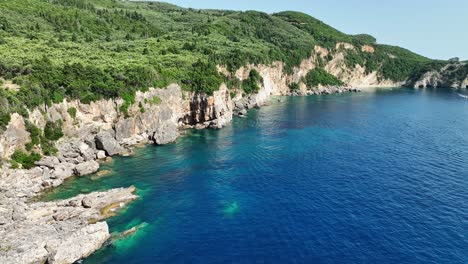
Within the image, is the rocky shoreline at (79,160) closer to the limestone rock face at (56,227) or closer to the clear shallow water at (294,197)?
the limestone rock face at (56,227)

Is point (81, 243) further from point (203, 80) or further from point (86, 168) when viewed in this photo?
point (203, 80)

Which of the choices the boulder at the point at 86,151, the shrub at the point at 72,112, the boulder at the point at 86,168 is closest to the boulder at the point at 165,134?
the boulder at the point at 86,151

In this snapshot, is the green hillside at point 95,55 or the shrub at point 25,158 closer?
the shrub at point 25,158

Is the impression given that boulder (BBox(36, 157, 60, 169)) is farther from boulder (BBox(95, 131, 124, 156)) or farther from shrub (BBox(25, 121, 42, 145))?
boulder (BBox(95, 131, 124, 156))

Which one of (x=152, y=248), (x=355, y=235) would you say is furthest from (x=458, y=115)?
(x=152, y=248)

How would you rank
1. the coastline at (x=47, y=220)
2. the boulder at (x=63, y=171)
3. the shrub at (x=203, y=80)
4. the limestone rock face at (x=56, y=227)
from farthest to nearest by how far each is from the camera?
→ the shrub at (x=203, y=80)
the boulder at (x=63, y=171)
the coastline at (x=47, y=220)
the limestone rock face at (x=56, y=227)

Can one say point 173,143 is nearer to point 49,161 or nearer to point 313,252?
point 49,161
